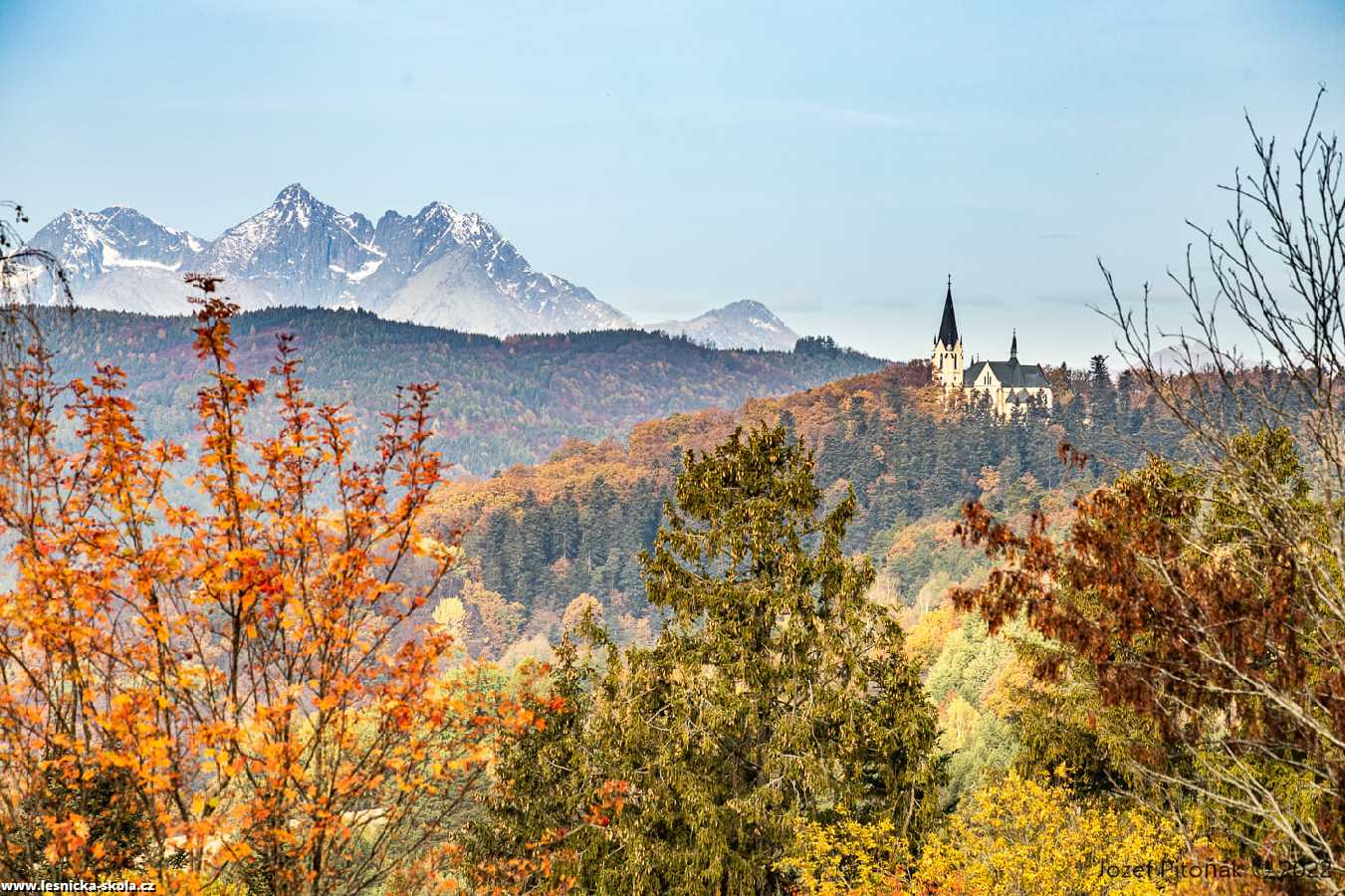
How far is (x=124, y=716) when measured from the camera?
15.4 feet

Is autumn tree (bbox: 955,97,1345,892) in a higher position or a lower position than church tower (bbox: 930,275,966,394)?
lower

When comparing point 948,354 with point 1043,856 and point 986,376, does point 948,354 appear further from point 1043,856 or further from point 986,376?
point 1043,856

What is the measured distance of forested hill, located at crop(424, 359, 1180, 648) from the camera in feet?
369

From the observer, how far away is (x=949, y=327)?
144875mm

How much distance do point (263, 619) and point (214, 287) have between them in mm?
1639

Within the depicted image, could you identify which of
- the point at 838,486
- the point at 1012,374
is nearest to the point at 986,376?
the point at 1012,374

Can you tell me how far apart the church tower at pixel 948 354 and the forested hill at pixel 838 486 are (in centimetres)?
289

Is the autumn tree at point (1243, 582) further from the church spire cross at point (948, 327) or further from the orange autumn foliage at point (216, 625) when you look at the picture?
the church spire cross at point (948, 327)

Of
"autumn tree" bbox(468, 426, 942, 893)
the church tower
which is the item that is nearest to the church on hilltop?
the church tower

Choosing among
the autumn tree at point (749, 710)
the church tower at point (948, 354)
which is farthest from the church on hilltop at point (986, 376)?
the autumn tree at point (749, 710)

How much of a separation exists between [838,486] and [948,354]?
32603 mm

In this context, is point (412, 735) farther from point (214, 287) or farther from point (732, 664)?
point (732, 664)

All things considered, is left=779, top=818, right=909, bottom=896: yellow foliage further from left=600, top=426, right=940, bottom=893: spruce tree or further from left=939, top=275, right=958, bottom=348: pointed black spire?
left=939, top=275, right=958, bottom=348: pointed black spire

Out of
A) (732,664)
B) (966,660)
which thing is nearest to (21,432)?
(732,664)
